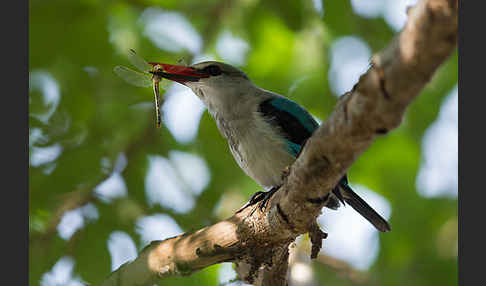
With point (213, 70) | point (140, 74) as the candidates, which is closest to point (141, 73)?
point (140, 74)

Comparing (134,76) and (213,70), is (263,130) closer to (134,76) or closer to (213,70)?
(213,70)

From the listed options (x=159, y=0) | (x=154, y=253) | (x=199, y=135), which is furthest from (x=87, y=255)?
(x=159, y=0)

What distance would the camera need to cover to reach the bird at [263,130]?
429 centimetres

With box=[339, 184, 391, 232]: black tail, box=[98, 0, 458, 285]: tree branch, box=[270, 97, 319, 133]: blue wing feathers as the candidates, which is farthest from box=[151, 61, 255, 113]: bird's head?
box=[98, 0, 458, 285]: tree branch

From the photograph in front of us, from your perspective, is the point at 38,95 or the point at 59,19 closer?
the point at 59,19

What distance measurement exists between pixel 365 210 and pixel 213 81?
193 centimetres

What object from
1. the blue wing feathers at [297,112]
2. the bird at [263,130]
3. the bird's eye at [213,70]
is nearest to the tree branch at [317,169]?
the bird at [263,130]

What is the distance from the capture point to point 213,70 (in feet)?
17.4

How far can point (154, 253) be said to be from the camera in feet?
12.8

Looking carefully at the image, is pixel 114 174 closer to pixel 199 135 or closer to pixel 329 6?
pixel 199 135

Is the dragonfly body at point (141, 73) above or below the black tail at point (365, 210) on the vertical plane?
above

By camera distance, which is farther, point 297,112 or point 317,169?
point 297,112

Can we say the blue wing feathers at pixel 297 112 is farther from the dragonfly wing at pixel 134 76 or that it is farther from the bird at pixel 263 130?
the dragonfly wing at pixel 134 76

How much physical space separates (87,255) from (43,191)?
0.70 metres
